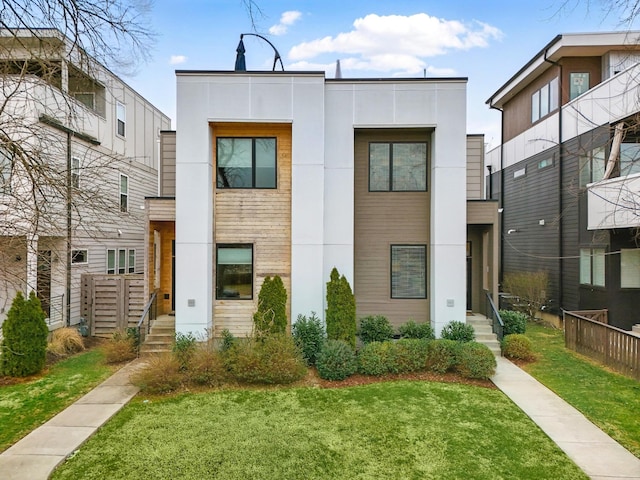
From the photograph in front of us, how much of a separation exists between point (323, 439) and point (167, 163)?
28.1 ft

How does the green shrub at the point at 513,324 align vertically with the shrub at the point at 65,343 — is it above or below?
above

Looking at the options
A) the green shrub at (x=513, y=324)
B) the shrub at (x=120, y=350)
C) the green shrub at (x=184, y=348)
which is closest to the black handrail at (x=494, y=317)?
the green shrub at (x=513, y=324)

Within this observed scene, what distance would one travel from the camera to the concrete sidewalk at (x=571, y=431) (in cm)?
503

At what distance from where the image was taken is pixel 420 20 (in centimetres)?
1072

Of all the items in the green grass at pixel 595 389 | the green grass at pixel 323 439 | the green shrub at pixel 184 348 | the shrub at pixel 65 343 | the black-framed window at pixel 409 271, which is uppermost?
the black-framed window at pixel 409 271

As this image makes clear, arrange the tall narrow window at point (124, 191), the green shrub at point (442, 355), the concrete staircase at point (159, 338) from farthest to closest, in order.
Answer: the tall narrow window at point (124, 191)
the concrete staircase at point (159, 338)
the green shrub at point (442, 355)

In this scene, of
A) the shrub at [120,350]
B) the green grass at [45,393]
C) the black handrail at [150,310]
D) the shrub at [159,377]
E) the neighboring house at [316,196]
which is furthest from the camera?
the black handrail at [150,310]

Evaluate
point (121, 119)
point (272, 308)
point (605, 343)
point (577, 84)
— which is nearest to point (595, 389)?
point (605, 343)

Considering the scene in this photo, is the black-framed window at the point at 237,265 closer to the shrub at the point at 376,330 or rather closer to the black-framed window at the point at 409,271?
the shrub at the point at 376,330

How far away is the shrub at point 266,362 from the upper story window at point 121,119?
10955 mm

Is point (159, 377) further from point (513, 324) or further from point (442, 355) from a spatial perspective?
point (513, 324)

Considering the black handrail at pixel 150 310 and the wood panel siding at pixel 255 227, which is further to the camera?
the black handrail at pixel 150 310

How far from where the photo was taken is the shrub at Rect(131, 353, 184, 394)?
7.55m

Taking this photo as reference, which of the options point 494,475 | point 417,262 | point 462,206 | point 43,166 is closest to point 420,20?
point 462,206
